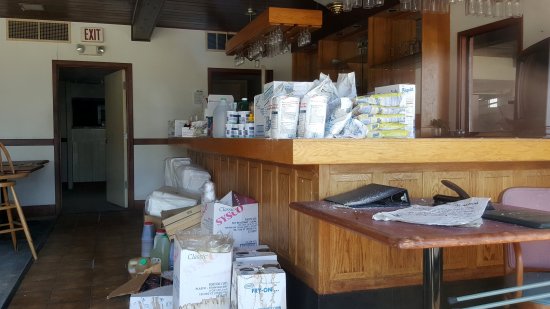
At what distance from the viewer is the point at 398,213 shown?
150 cm

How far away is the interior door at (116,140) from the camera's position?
6.76 meters

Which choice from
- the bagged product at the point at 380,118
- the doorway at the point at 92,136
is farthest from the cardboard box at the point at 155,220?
the doorway at the point at 92,136

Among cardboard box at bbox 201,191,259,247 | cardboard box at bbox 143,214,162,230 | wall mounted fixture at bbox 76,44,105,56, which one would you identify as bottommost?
cardboard box at bbox 143,214,162,230

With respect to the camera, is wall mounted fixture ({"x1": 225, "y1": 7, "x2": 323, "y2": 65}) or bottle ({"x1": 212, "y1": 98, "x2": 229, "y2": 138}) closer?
bottle ({"x1": 212, "y1": 98, "x2": 229, "y2": 138})

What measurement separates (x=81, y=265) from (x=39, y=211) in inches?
110

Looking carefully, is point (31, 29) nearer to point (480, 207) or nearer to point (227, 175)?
point (227, 175)

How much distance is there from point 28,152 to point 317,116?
5482 millimetres

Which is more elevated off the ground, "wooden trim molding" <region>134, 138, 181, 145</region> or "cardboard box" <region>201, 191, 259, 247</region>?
"wooden trim molding" <region>134, 138, 181, 145</region>

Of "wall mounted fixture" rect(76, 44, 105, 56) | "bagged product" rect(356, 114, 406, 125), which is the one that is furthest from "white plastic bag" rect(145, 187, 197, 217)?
"wall mounted fixture" rect(76, 44, 105, 56)

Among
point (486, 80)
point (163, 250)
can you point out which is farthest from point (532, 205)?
point (486, 80)

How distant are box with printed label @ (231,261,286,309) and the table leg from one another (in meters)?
0.82

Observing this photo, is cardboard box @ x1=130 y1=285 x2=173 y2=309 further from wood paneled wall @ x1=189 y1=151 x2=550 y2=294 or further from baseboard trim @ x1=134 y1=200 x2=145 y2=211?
baseboard trim @ x1=134 y1=200 x2=145 y2=211

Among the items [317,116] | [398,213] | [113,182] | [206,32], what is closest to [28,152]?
[113,182]

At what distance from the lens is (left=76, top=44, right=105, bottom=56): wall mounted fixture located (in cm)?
646
